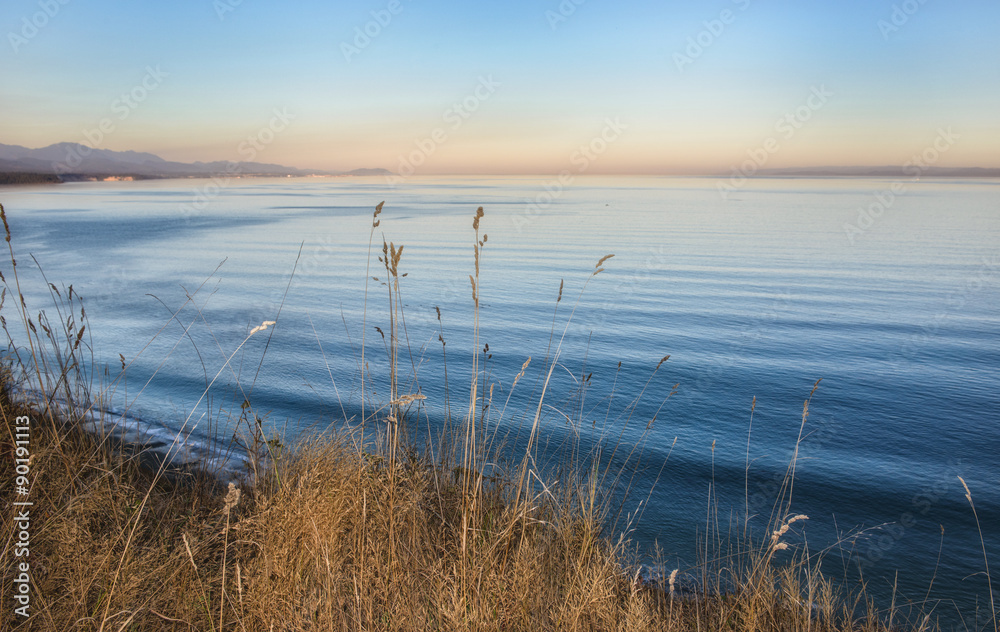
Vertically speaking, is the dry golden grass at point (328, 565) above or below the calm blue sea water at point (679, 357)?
above

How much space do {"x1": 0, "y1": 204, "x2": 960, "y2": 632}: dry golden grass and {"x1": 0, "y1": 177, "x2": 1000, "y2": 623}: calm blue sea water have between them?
2.55 ft

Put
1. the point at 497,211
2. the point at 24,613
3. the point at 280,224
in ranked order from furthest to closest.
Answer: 1. the point at 497,211
2. the point at 280,224
3. the point at 24,613

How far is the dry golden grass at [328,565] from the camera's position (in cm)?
Answer: 224

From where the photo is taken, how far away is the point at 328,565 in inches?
82.8

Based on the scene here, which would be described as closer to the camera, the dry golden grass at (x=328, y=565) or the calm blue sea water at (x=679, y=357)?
the dry golden grass at (x=328, y=565)

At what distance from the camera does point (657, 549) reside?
3.98 metres

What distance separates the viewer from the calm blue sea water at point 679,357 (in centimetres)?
459

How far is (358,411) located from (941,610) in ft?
15.7

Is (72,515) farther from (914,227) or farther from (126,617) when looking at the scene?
(914,227)

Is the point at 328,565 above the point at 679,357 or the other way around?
above

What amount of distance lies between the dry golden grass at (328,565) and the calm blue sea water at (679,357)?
0.78m

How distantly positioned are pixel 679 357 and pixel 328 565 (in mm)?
6670

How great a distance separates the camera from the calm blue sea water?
4.59m

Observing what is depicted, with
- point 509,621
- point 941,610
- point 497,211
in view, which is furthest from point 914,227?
point 509,621
